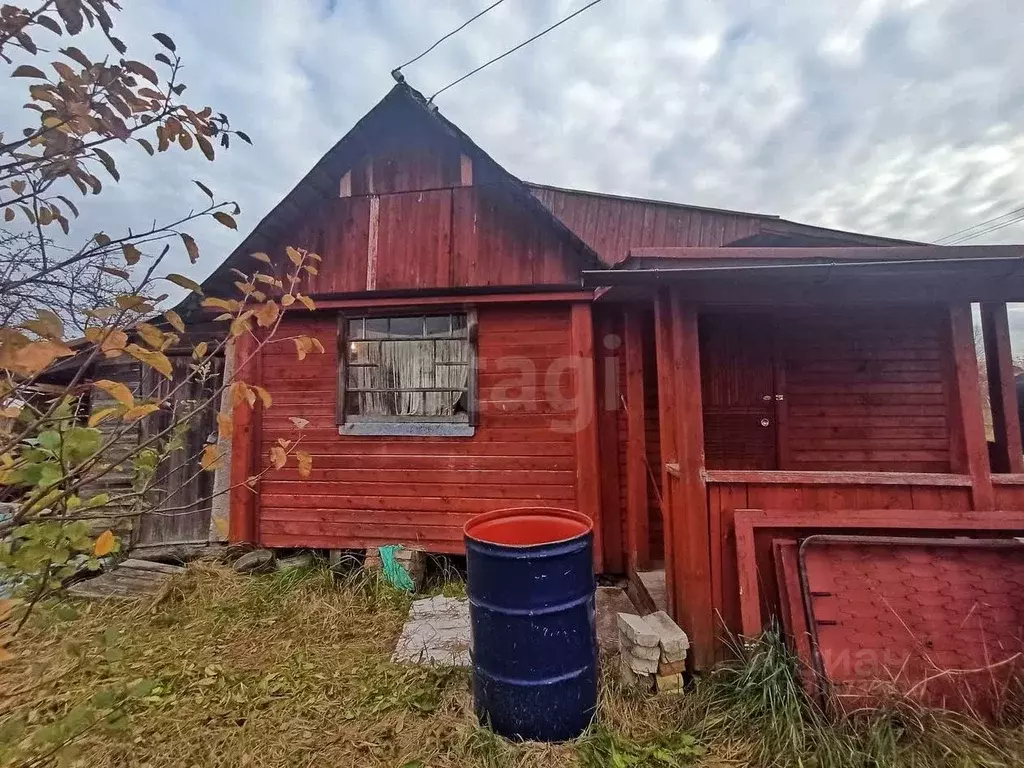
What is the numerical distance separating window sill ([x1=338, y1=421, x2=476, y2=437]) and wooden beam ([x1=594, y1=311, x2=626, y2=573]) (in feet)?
4.49

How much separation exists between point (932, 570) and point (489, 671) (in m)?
2.67

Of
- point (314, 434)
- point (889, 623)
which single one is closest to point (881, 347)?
point (889, 623)

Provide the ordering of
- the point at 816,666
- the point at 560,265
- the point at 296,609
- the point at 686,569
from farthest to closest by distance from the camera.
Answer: the point at 560,265 → the point at 296,609 → the point at 686,569 → the point at 816,666

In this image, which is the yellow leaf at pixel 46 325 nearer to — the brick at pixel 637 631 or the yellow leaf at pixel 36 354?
the yellow leaf at pixel 36 354

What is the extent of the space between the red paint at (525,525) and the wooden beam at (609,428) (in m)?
1.82

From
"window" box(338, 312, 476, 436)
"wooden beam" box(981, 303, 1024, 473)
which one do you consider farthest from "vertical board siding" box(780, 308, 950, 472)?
"window" box(338, 312, 476, 436)

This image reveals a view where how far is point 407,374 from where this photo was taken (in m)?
5.43

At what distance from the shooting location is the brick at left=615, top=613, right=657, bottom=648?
9.99 ft

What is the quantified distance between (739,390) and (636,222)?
4.20 metres

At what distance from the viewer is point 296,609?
462 centimetres

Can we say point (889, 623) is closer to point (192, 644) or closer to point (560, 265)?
point (560, 265)

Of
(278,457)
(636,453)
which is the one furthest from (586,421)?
(278,457)

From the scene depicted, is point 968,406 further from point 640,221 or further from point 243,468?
point 243,468

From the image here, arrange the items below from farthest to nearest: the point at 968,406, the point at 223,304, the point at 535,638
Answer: the point at 968,406, the point at 535,638, the point at 223,304
